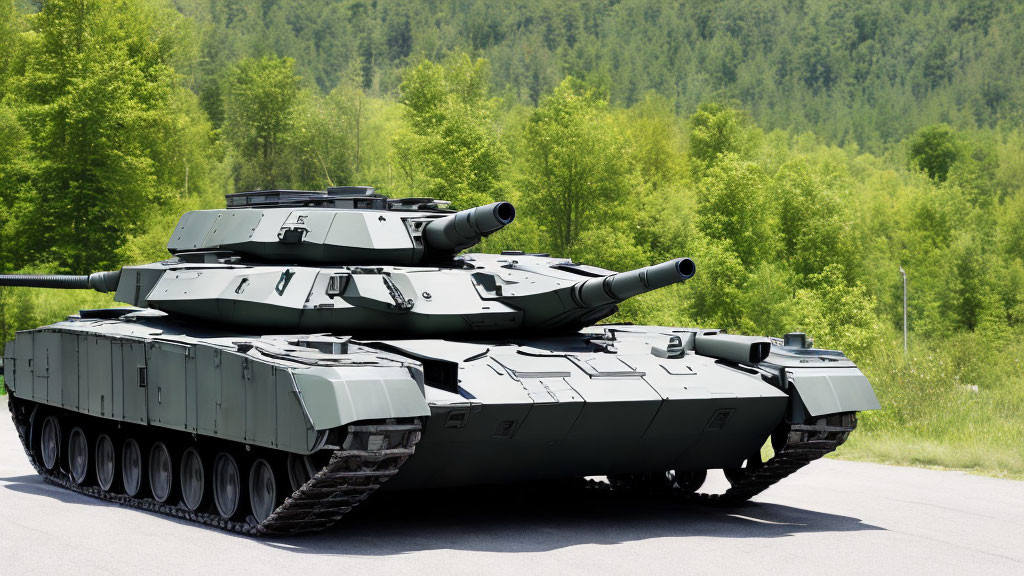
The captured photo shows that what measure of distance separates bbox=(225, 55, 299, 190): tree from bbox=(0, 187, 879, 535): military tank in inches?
1952

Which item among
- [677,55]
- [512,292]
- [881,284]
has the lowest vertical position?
[881,284]

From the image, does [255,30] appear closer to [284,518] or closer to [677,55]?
[677,55]

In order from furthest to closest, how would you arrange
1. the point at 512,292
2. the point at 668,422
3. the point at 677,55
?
the point at 677,55, the point at 512,292, the point at 668,422

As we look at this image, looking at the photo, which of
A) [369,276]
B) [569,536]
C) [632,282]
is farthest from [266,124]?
[569,536]

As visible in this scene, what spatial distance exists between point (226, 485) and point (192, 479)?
2.85ft

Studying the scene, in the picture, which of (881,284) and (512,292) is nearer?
(512,292)

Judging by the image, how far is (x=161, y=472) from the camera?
14789mm

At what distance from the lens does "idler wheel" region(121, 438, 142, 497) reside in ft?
49.6

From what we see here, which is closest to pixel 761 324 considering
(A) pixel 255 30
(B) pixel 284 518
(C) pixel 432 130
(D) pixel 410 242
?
(C) pixel 432 130

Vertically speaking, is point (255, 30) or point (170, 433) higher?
point (255, 30)

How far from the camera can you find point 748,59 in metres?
133

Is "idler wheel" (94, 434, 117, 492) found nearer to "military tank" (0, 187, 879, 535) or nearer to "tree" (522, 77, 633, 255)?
"military tank" (0, 187, 879, 535)

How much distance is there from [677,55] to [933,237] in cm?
5887

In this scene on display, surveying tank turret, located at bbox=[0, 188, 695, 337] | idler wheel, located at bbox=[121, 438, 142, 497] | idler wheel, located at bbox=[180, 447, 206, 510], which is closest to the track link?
idler wheel, located at bbox=[180, 447, 206, 510]
